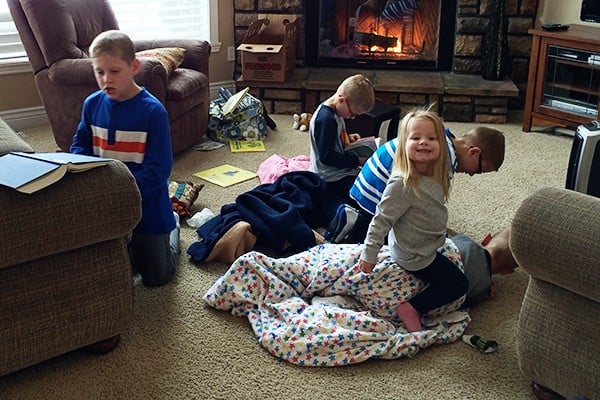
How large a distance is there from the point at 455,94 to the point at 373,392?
9.74 feet

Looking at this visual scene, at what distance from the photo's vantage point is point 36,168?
1.94m

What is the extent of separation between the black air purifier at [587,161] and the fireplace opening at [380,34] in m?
2.10

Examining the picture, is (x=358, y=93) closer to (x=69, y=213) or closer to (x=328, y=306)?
(x=328, y=306)

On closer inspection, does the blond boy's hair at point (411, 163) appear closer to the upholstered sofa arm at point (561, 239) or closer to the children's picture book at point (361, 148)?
the upholstered sofa arm at point (561, 239)

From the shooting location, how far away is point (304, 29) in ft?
16.6

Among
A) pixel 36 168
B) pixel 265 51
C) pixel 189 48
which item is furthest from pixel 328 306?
→ pixel 265 51

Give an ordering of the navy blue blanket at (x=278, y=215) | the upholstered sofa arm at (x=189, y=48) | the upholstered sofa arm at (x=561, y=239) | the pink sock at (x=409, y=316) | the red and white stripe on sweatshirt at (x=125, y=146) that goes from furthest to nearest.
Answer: the upholstered sofa arm at (x=189, y=48), the navy blue blanket at (x=278, y=215), the red and white stripe on sweatshirt at (x=125, y=146), the pink sock at (x=409, y=316), the upholstered sofa arm at (x=561, y=239)

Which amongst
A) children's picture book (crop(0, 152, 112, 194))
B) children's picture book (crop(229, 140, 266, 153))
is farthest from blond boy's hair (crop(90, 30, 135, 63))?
children's picture book (crop(229, 140, 266, 153))

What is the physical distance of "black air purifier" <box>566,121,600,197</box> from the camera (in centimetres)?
295

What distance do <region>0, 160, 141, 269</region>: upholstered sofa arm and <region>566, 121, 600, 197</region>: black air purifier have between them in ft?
6.24

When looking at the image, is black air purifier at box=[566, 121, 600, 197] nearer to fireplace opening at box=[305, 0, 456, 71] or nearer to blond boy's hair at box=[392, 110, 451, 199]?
blond boy's hair at box=[392, 110, 451, 199]

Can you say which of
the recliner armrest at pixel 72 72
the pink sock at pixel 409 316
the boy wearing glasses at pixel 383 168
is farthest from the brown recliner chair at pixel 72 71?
the pink sock at pixel 409 316

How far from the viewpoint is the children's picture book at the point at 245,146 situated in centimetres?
405

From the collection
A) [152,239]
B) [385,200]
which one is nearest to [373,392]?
[385,200]
